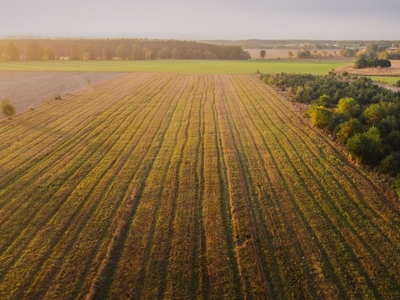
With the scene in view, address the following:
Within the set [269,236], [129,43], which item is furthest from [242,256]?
[129,43]

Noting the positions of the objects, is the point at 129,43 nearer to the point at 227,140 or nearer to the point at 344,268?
the point at 227,140

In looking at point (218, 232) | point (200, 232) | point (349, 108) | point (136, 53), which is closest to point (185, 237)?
point (200, 232)

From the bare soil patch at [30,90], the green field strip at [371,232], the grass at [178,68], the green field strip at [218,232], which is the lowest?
the green field strip at [371,232]

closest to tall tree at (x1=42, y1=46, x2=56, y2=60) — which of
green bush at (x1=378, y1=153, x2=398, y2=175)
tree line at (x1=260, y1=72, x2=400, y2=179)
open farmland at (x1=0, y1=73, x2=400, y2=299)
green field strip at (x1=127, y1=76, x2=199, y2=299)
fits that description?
tree line at (x1=260, y1=72, x2=400, y2=179)

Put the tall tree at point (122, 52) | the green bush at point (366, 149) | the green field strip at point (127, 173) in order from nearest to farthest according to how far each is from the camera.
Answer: the green field strip at point (127, 173) < the green bush at point (366, 149) < the tall tree at point (122, 52)

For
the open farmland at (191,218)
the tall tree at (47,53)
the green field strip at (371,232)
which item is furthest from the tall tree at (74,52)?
the green field strip at (371,232)

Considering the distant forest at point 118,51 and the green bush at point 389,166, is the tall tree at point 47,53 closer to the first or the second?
the distant forest at point 118,51

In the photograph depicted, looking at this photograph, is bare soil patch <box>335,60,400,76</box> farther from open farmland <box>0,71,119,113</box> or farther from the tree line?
open farmland <box>0,71,119,113</box>
